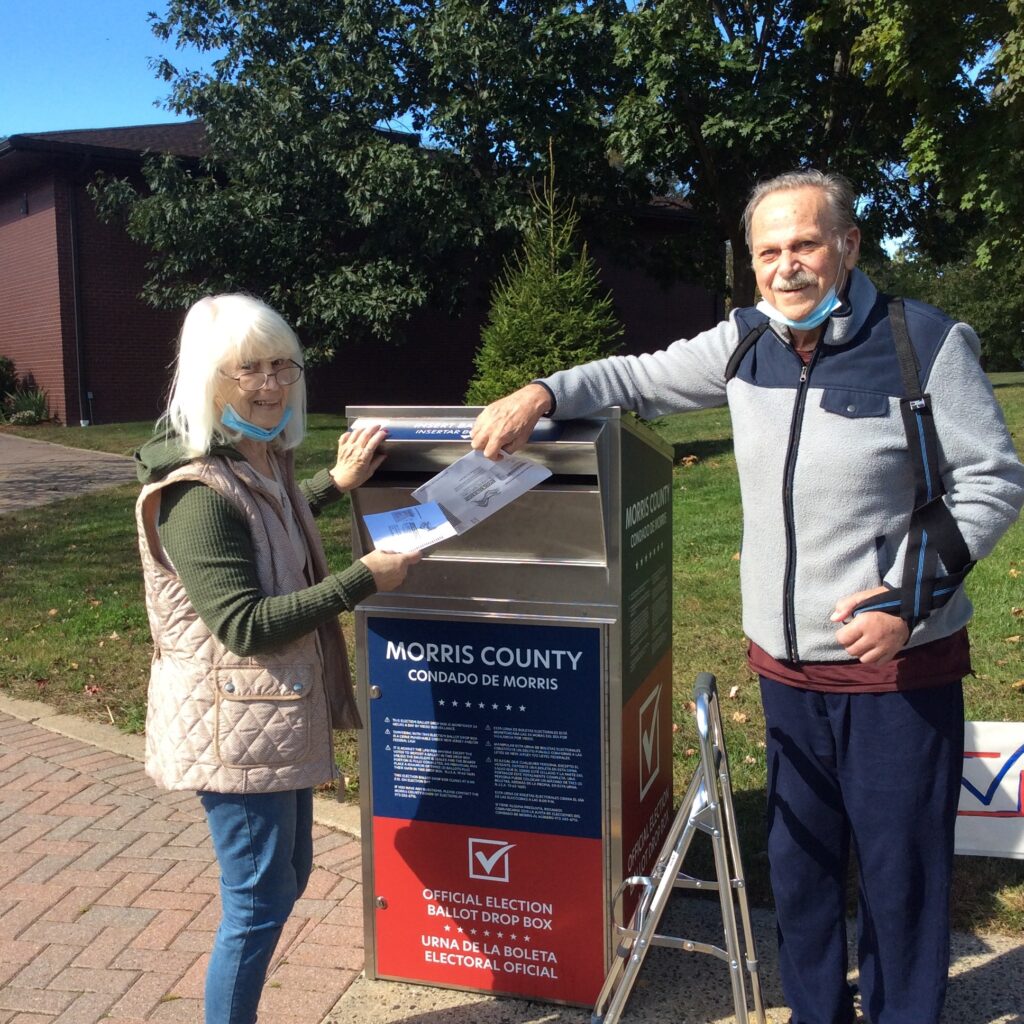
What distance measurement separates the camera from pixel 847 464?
2.10 m

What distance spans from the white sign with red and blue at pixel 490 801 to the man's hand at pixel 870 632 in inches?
28.2

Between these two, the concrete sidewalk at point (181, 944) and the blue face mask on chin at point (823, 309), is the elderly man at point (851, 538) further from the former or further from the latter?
the concrete sidewalk at point (181, 944)

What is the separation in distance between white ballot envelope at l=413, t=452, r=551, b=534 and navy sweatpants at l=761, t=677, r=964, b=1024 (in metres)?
0.72

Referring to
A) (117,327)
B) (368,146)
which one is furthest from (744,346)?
(117,327)

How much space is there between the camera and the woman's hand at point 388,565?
2.21 m

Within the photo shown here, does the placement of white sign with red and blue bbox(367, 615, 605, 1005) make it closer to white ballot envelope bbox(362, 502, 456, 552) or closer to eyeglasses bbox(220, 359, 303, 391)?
white ballot envelope bbox(362, 502, 456, 552)

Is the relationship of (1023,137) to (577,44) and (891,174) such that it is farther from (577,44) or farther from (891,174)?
(577,44)

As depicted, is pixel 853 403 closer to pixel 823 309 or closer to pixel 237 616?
pixel 823 309

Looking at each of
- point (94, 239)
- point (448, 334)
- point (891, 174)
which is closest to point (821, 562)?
point (891, 174)

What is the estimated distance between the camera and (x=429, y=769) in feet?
9.11

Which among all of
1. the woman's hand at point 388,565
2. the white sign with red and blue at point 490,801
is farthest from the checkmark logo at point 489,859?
the woman's hand at point 388,565

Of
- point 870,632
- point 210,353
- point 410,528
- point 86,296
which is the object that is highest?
point 86,296

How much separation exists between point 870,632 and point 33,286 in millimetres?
21415

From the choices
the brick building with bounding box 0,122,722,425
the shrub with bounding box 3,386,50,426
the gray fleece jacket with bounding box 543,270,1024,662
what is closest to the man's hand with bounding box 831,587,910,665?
the gray fleece jacket with bounding box 543,270,1024,662
